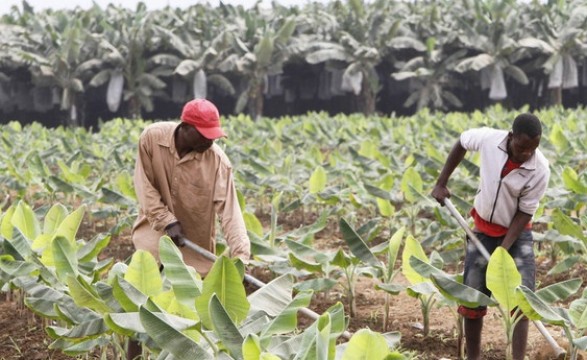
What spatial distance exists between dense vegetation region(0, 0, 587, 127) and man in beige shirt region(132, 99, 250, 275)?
2246 cm

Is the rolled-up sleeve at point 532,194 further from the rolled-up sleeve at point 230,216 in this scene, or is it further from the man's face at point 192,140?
the man's face at point 192,140

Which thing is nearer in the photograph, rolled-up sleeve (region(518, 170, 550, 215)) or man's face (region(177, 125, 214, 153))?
rolled-up sleeve (region(518, 170, 550, 215))

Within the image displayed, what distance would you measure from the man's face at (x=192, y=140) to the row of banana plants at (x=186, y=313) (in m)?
0.85

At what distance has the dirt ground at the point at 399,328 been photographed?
5125 millimetres

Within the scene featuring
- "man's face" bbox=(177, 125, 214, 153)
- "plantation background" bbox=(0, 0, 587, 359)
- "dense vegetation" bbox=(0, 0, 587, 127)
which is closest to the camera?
"plantation background" bbox=(0, 0, 587, 359)

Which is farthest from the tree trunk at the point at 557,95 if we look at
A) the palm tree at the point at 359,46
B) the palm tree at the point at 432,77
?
the palm tree at the point at 359,46

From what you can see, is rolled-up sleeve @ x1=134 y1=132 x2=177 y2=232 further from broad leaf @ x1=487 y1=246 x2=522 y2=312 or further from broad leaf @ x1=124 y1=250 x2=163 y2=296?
broad leaf @ x1=487 y1=246 x2=522 y2=312

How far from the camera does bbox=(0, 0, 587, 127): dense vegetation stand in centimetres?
2780

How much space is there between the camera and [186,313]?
10.9 feet

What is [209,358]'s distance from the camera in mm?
3039

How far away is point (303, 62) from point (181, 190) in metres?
25.6

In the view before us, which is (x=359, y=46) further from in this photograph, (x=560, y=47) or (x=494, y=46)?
(x=560, y=47)

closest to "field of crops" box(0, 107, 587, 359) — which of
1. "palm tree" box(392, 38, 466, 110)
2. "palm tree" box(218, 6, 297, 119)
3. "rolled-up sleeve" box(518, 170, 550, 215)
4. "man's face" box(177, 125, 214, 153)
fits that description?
"rolled-up sleeve" box(518, 170, 550, 215)

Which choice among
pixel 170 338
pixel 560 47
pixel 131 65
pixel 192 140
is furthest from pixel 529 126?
pixel 131 65
